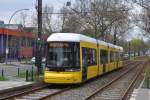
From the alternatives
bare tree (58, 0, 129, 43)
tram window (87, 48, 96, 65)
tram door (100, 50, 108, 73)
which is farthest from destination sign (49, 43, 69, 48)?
bare tree (58, 0, 129, 43)

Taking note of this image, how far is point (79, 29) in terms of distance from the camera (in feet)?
232

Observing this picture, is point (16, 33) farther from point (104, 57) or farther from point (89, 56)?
point (89, 56)

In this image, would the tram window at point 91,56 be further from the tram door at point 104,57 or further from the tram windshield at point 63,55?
the tram door at point 104,57

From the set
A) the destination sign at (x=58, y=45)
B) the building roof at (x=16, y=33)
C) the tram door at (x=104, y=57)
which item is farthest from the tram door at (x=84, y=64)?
the building roof at (x=16, y=33)

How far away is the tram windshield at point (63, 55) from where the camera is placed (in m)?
26.3

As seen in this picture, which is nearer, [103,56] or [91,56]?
[91,56]

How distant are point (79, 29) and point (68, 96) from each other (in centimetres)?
4886

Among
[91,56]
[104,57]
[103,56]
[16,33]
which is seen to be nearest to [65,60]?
[91,56]

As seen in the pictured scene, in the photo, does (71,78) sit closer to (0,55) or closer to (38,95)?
(38,95)

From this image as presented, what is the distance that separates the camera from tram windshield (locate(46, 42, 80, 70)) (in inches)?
1037

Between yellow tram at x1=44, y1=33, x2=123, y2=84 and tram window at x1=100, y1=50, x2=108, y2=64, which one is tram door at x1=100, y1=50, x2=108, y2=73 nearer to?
tram window at x1=100, y1=50, x2=108, y2=64

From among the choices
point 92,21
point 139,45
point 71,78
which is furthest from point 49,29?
point 139,45

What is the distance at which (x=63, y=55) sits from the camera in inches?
1045

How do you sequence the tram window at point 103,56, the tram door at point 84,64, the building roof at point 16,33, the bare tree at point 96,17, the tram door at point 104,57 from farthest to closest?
the building roof at point 16,33, the bare tree at point 96,17, the tram door at point 104,57, the tram window at point 103,56, the tram door at point 84,64
